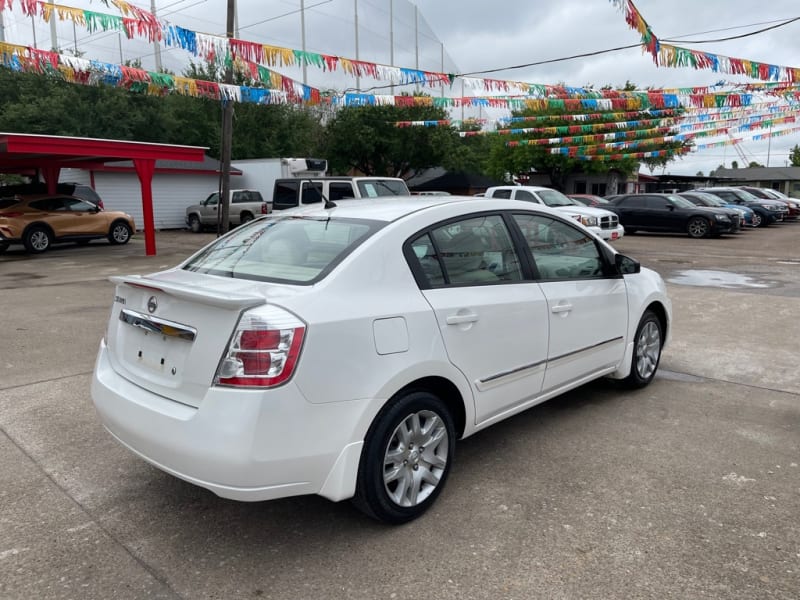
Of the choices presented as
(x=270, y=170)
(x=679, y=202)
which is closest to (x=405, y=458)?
(x=679, y=202)

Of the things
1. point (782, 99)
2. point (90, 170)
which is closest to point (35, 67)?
point (90, 170)

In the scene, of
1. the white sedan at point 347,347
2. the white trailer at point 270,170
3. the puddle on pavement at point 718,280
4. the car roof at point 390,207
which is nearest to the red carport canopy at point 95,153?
the white trailer at point 270,170

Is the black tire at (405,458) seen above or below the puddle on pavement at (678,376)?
above

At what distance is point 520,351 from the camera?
12.0 feet

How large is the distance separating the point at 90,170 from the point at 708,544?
26.1 metres

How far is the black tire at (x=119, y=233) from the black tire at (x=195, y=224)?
630 centimetres

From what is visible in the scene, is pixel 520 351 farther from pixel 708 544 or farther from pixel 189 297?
pixel 189 297

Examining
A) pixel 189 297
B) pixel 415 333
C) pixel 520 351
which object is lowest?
pixel 520 351

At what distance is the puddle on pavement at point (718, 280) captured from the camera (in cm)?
1080

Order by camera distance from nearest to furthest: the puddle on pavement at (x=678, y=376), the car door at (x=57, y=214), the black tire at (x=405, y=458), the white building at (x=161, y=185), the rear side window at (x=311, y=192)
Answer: the black tire at (x=405, y=458), the puddle on pavement at (x=678, y=376), the rear side window at (x=311, y=192), the car door at (x=57, y=214), the white building at (x=161, y=185)

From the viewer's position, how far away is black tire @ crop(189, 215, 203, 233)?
25.8 metres

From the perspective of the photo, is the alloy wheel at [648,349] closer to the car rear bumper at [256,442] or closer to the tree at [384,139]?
the car rear bumper at [256,442]

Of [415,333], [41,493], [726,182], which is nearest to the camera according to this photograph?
[415,333]

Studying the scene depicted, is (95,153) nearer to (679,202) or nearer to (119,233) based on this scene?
(119,233)
